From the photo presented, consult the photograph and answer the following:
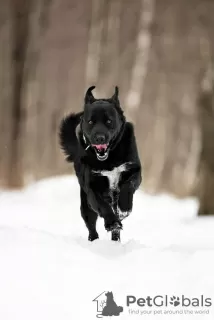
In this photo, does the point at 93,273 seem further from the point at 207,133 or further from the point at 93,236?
the point at 207,133

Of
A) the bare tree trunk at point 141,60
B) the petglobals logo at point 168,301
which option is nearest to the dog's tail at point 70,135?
the bare tree trunk at point 141,60

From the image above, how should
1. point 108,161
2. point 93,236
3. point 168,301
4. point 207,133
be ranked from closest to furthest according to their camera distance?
point 168,301 < point 108,161 < point 93,236 < point 207,133

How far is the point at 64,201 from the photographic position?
87.1 inches

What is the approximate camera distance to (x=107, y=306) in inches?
58.7

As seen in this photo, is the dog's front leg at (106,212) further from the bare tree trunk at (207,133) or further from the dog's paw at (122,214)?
the bare tree trunk at (207,133)

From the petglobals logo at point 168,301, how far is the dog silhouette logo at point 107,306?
4 cm

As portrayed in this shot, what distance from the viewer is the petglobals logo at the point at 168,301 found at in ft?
4.82

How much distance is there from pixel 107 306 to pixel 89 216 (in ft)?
1.56

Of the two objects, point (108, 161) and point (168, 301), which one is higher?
point (108, 161)

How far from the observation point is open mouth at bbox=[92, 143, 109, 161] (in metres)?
1.69

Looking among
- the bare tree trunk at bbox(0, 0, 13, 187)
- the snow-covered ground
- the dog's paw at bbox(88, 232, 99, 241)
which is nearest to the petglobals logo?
the snow-covered ground

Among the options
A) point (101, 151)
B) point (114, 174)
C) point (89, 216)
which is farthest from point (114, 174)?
point (89, 216)

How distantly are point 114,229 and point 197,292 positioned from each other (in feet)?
1.14

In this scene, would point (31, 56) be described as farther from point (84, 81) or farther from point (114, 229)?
point (114, 229)
